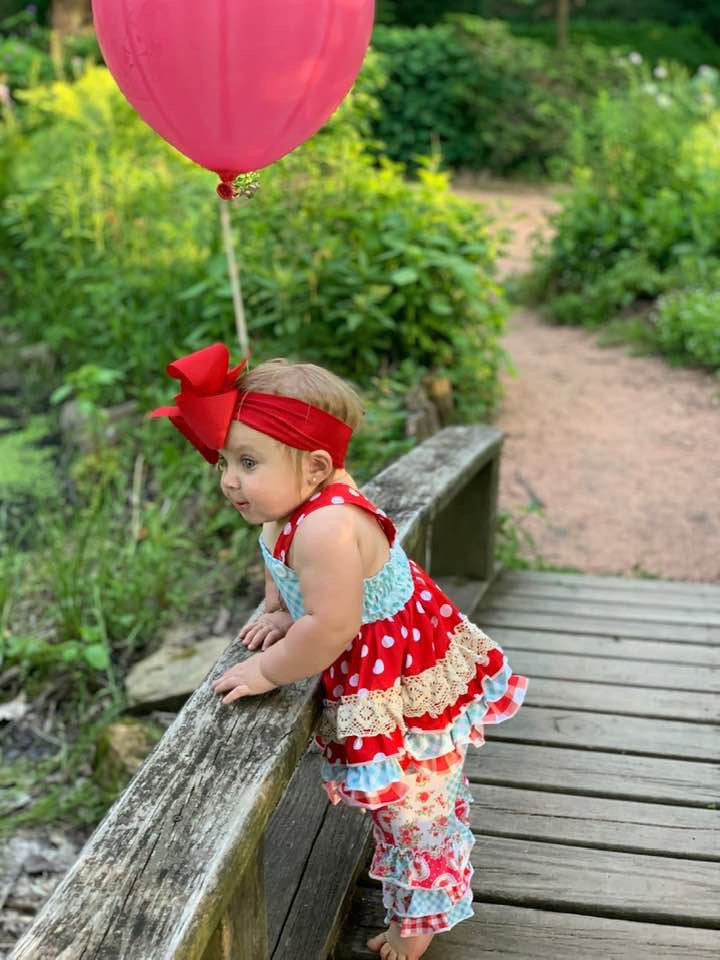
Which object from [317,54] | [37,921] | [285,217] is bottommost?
[285,217]

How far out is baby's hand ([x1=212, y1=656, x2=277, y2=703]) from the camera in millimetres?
1698

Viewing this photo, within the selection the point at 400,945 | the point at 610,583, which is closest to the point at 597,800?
the point at 400,945

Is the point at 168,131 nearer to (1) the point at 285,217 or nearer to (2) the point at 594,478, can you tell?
(1) the point at 285,217

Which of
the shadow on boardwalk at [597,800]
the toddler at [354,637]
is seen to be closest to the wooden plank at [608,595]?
the shadow on boardwalk at [597,800]

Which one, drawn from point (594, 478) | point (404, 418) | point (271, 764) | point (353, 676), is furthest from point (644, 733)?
point (594, 478)

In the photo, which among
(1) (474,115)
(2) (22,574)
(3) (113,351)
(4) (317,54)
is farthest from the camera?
(1) (474,115)

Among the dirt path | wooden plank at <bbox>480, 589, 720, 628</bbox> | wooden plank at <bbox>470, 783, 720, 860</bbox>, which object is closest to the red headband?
wooden plank at <bbox>470, 783, 720, 860</bbox>

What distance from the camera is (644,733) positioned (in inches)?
107

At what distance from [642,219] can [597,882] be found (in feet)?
23.7

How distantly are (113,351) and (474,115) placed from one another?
1126 cm

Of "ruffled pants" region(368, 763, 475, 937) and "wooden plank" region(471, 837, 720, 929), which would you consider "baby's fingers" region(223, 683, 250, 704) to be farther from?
"wooden plank" region(471, 837, 720, 929)

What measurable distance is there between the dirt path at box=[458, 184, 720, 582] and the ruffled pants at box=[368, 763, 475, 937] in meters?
3.00

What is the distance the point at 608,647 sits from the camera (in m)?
3.29

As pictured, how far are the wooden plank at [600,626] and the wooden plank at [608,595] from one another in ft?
0.57
